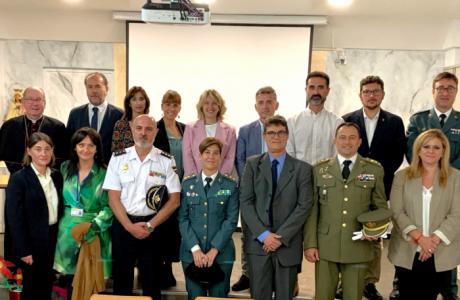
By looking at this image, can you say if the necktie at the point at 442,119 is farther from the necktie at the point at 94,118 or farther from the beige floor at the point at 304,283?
the necktie at the point at 94,118

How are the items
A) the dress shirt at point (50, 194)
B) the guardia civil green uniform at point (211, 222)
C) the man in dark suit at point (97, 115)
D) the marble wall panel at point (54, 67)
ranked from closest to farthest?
the guardia civil green uniform at point (211, 222) → the dress shirt at point (50, 194) → the man in dark suit at point (97, 115) → the marble wall panel at point (54, 67)

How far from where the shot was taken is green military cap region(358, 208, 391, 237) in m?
2.85

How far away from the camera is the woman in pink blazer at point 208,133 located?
12.0 feet

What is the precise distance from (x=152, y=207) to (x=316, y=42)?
3.48 m

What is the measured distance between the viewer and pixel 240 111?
582cm

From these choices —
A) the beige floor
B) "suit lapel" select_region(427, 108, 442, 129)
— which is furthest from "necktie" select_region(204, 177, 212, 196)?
"suit lapel" select_region(427, 108, 442, 129)

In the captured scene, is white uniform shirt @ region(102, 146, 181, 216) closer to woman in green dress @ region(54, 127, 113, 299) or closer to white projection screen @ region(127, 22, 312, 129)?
woman in green dress @ region(54, 127, 113, 299)

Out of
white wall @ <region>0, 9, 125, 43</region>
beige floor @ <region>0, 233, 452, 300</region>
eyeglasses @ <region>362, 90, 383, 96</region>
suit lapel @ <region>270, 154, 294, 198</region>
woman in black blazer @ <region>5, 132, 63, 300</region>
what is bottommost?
beige floor @ <region>0, 233, 452, 300</region>

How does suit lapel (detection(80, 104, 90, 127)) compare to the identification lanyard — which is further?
suit lapel (detection(80, 104, 90, 127))

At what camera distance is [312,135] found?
11.9ft

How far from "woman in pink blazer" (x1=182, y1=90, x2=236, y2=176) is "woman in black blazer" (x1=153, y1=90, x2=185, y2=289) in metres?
0.16

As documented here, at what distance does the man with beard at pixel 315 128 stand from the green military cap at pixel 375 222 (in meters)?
0.84

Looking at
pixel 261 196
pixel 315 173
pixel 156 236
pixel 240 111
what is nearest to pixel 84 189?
pixel 156 236

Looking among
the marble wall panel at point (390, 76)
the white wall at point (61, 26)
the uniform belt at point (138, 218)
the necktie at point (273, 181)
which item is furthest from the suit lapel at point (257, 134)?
the white wall at point (61, 26)
